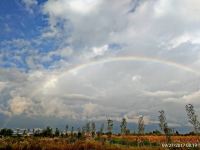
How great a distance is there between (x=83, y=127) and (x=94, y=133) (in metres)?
5.49

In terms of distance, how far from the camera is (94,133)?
2955 inches

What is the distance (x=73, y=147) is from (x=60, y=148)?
2.14 metres

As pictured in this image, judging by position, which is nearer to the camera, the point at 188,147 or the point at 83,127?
the point at 188,147

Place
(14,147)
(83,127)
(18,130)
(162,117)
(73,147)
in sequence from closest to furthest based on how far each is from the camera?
(14,147), (73,147), (162,117), (18,130), (83,127)

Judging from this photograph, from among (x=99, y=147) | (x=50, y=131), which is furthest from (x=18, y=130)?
(x=99, y=147)

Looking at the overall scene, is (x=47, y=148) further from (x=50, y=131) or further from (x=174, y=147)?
(x=50, y=131)

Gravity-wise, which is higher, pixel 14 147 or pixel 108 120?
pixel 108 120

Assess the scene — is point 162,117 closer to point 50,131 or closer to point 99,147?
point 99,147

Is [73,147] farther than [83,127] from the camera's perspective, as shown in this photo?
No

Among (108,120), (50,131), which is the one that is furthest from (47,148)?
(50,131)

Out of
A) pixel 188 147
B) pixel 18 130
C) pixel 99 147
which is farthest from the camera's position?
pixel 18 130

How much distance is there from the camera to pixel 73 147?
124ft

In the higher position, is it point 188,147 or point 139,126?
point 139,126

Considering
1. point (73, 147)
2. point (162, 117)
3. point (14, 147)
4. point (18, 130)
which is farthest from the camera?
point (18, 130)
